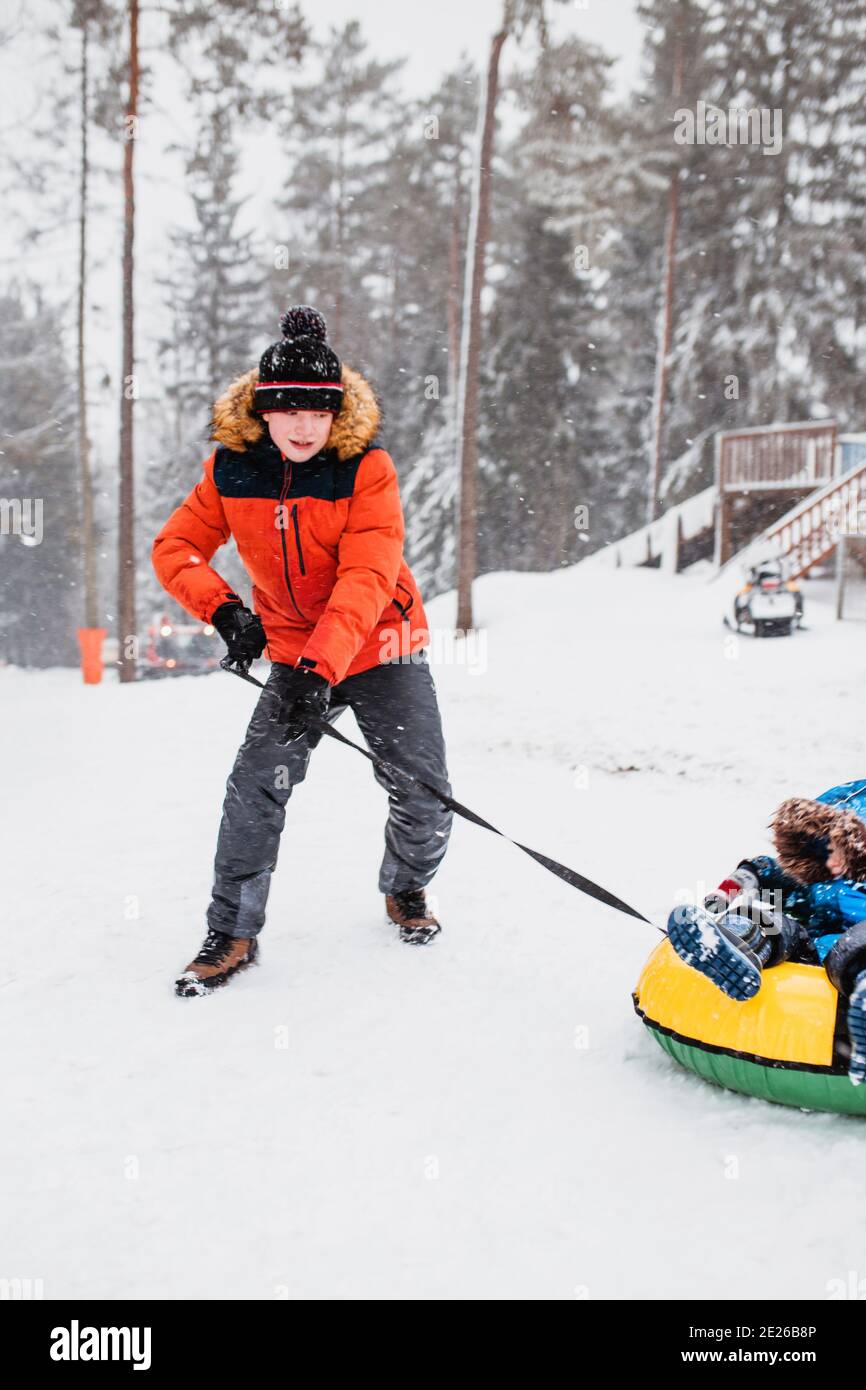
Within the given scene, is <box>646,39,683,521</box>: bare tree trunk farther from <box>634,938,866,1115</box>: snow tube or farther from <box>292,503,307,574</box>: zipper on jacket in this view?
<box>634,938,866,1115</box>: snow tube

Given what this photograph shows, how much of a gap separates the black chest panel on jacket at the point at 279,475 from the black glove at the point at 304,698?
641mm

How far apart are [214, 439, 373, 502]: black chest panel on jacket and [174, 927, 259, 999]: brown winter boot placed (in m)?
1.55

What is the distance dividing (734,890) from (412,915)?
1.39 metres

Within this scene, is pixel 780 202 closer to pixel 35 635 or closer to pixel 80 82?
pixel 80 82

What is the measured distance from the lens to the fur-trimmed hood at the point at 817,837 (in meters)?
2.88

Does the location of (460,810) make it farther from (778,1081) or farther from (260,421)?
(260,421)

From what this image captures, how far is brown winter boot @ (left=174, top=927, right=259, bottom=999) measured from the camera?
3.48 metres

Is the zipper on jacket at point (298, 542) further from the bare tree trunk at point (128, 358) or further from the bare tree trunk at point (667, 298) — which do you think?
the bare tree trunk at point (667, 298)

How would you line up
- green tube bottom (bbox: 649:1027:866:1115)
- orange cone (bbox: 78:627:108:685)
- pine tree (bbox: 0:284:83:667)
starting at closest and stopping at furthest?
green tube bottom (bbox: 649:1027:866:1115) < orange cone (bbox: 78:627:108:685) < pine tree (bbox: 0:284:83:667)

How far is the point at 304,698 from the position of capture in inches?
127

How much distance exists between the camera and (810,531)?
525 inches

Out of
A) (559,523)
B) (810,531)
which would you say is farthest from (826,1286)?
(559,523)

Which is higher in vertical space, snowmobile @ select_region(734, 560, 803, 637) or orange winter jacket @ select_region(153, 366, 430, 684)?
orange winter jacket @ select_region(153, 366, 430, 684)

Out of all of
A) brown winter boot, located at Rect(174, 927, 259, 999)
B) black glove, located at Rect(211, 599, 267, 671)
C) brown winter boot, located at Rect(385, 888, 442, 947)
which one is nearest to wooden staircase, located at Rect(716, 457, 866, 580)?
brown winter boot, located at Rect(385, 888, 442, 947)
